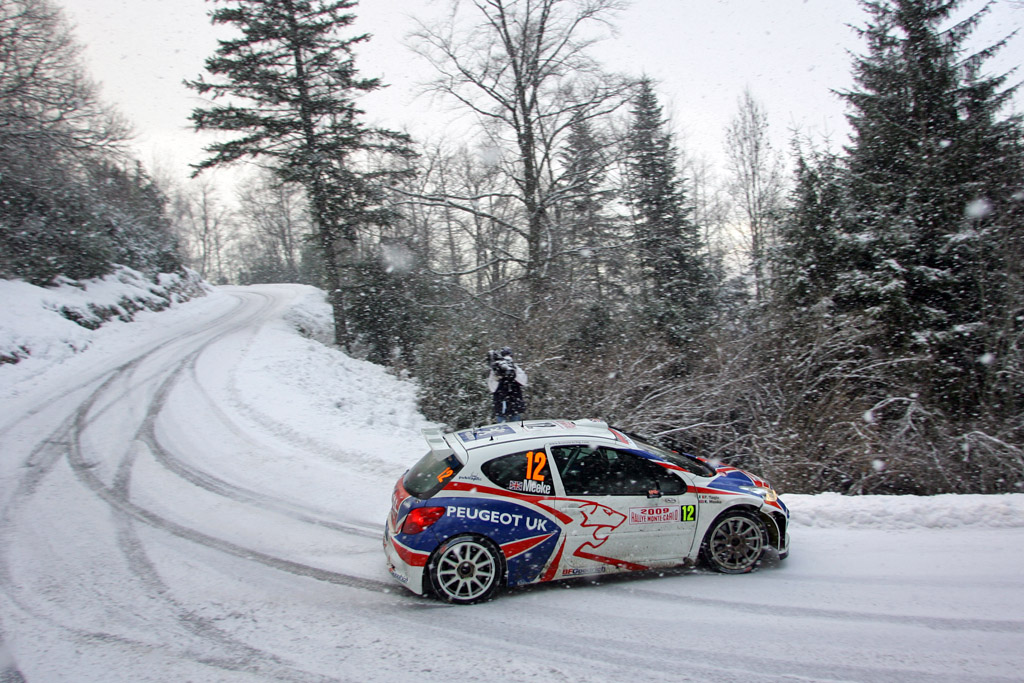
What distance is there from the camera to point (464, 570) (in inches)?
193

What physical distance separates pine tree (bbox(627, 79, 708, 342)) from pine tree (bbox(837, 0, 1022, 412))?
555cm

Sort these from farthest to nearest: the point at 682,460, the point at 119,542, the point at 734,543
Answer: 1. the point at 119,542
2. the point at 682,460
3. the point at 734,543

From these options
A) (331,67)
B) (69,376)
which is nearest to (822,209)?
(331,67)

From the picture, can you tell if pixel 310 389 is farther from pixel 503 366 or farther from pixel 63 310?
pixel 63 310

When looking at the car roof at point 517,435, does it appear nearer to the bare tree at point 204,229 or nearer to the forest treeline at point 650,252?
the forest treeline at point 650,252

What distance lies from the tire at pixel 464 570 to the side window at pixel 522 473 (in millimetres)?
537

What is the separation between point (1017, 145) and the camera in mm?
14500

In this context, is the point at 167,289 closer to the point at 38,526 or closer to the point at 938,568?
the point at 38,526

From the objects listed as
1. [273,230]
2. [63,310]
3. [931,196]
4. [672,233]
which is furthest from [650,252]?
[273,230]

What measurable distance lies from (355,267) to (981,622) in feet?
68.1

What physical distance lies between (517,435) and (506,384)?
5.21m

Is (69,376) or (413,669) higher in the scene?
(69,376)

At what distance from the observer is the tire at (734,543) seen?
5.38 metres

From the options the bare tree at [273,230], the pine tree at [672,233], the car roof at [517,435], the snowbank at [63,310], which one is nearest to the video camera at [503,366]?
the car roof at [517,435]
